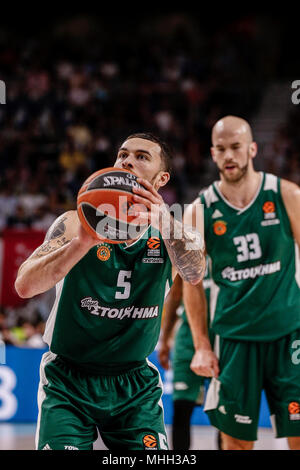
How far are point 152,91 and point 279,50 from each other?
4.28 metres

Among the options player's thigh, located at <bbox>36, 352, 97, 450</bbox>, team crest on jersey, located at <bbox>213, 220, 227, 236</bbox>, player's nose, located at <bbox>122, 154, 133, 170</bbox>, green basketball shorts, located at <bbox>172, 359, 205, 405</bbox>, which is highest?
player's nose, located at <bbox>122, 154, 133, 170</bbox>

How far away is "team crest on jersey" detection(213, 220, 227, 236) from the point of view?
4168 millimetres

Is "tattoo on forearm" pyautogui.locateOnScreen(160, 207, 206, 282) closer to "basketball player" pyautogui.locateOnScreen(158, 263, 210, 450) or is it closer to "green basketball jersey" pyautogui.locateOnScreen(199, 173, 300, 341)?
"green basketball jersey" pyautogui.locateOnScreen(199, 173, 300, 341)

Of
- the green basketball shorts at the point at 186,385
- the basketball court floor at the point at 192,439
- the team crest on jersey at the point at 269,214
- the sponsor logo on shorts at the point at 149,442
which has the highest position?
the team crest on jersey at the point at 269,214

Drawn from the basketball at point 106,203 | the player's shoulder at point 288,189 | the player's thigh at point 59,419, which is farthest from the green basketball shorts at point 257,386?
the basketball at point 106,203

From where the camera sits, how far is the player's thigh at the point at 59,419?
269 centimetres

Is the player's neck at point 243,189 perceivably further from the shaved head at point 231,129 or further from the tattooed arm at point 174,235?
the tattooed arm at point 174,235

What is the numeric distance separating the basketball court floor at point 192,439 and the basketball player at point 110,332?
309cm

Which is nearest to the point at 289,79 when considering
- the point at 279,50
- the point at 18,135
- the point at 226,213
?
the point at 279,50

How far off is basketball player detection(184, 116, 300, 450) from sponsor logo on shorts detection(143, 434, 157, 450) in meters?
1.28

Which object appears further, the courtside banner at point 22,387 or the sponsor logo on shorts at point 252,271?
the courtside banner at point 22,387

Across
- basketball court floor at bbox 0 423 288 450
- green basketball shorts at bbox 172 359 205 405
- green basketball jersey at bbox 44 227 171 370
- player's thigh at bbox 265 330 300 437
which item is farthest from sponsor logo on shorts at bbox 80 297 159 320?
basketball court floor at bbox 0 423 288 450

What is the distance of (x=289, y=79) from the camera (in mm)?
16016

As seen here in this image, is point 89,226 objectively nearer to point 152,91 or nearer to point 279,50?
point 152,91
